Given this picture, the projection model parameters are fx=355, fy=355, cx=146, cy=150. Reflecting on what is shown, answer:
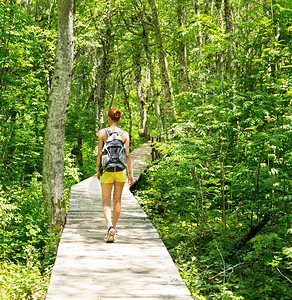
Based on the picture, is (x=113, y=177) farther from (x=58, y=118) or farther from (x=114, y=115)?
(x=58, y=118)

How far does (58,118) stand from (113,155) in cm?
298

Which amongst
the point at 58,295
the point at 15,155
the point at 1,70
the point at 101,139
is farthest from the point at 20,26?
the point at 58,295

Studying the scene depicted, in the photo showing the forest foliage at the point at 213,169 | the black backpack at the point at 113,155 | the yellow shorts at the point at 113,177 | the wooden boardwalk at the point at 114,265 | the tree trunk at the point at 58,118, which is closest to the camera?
the wooden boardwalk at the point at 114,265

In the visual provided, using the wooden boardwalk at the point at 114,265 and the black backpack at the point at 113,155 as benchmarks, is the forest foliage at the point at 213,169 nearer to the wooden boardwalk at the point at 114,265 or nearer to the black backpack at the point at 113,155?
the wooden boardwalk at the point at 114,265

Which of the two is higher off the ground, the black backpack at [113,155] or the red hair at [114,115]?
the red hair at [114,115]

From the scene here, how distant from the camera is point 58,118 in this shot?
8141 millimetres

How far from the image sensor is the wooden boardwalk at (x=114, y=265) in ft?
13.3

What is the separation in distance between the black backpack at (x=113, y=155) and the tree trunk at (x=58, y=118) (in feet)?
9.18

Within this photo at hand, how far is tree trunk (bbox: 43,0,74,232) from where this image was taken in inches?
314

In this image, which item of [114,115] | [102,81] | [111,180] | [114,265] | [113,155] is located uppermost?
[102,81]

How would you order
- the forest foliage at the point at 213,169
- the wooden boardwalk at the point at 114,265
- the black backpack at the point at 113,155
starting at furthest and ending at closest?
the forest foliage at the point at 213,169 → the black backpack at the point at 113,155 → the wooden boardwalk at the point at 114,265

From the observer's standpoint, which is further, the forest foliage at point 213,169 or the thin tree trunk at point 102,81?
the thin tree trunk at point 102,81

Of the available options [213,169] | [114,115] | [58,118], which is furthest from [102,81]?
[114,115]

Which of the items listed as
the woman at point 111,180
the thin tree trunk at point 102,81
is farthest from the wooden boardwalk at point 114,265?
the thin tree trunk at point 102,81
